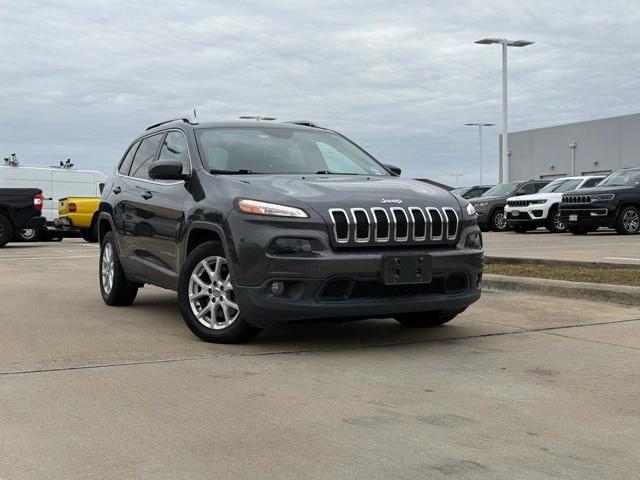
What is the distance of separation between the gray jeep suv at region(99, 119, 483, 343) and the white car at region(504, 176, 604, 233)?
17.0 metres

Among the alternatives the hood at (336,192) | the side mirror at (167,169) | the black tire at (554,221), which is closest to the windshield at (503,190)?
the black tire at (554,221)

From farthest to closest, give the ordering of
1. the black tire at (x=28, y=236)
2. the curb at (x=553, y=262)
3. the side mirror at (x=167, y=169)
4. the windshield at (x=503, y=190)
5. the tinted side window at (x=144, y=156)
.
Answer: the windshield at (x=503, y=190), the black tire at (x=28, y=236), the curb at (x=553, y=262), the tinted side window at (x=144, y=156), the side mirror at (x=167, y=169)

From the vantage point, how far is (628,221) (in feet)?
66.8

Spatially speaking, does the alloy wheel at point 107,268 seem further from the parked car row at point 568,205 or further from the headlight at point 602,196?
the headlight at point 602,196

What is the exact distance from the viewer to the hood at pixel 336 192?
5781 mm

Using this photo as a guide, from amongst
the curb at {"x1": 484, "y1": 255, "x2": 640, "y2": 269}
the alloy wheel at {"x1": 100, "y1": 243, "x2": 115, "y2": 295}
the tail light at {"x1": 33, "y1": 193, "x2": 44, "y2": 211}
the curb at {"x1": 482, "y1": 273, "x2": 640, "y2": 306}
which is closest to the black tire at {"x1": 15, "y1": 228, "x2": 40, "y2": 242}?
the tail light at {"x1": 33, "y1": 193, "x2": 44, "y2": 211}

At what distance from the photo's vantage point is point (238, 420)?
164 inches

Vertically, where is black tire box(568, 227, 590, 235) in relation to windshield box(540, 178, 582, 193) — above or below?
below

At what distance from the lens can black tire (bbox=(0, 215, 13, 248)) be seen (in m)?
20.0

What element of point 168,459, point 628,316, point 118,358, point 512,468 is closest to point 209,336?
point 118,358

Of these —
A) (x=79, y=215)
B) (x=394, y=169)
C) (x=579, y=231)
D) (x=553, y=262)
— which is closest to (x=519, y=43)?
(x=579, y=231)

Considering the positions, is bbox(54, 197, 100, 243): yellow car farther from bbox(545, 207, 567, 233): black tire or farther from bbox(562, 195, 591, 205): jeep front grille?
bbox(545, 207, 567, 233): black tire

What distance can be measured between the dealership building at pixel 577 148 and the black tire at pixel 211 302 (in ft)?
138

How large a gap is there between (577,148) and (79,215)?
37463 millimetres
